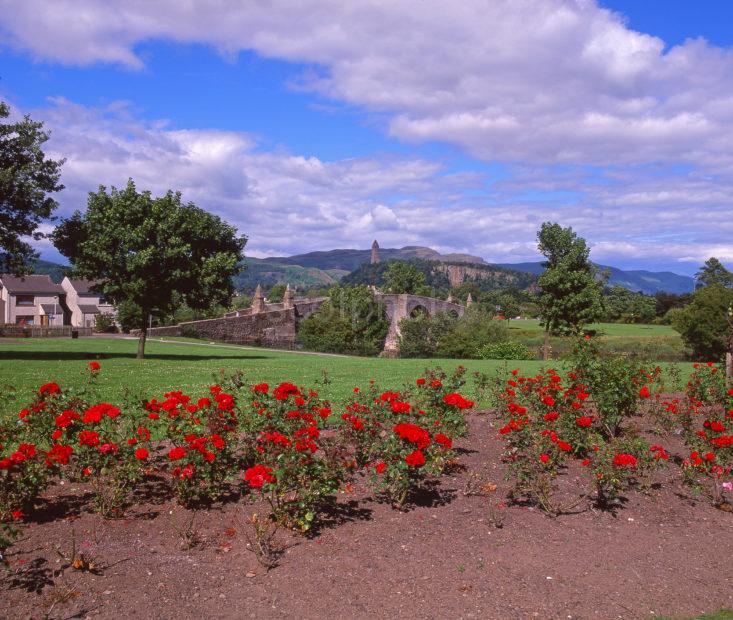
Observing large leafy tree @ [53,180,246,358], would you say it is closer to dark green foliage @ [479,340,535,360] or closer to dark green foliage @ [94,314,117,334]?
dark green foliage @ [479,340,535,360]

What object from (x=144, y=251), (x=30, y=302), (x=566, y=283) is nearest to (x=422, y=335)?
(x=566, y=283)

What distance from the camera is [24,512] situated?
16.0ft

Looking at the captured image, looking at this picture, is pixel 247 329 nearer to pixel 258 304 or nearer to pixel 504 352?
pixel 258 304

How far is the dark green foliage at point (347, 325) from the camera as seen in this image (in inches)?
1703

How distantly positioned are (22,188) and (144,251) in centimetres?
405

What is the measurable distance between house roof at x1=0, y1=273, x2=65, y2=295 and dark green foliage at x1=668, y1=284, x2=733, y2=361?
210 feet

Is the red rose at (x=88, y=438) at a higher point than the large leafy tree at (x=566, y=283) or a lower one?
lower

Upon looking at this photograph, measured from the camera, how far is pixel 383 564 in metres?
4.45

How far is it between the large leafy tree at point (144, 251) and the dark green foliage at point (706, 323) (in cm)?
2432

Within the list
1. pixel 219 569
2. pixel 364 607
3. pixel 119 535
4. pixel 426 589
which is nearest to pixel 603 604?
pixel 426 589

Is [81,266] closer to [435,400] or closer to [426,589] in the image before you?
[435,400]

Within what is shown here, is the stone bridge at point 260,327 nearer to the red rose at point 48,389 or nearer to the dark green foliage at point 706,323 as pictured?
the dark green foliage at point 706,323

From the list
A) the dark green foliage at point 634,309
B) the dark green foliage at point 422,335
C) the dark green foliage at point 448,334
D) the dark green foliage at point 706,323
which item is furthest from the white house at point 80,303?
the dark green foliage at point 634,309

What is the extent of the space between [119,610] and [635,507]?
468 cm
